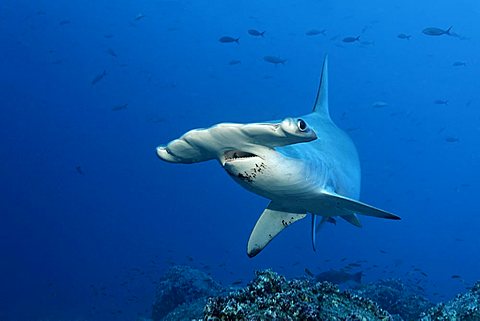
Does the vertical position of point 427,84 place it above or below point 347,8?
below

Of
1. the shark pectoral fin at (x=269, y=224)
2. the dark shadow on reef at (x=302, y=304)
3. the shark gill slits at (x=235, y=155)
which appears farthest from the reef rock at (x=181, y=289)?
the shark gill slits at (x=235, y=155)

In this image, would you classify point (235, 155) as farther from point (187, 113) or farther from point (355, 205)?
point (187, 113)

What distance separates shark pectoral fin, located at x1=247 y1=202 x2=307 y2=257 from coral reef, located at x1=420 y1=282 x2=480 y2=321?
1825 millimetres

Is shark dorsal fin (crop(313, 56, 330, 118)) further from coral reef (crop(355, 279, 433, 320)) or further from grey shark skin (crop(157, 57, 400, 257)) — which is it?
coral reef (crop(355, 279, 433, 320))

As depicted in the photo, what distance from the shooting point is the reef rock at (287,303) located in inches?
97.6

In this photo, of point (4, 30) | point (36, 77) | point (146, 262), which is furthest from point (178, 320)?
point (36, 77)

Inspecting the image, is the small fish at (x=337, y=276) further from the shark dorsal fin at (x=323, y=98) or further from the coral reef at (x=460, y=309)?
the coral reef at (x=460, y=309)

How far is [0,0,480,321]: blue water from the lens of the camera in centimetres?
6650

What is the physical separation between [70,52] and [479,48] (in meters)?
72.7

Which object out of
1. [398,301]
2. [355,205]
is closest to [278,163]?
[355,205]

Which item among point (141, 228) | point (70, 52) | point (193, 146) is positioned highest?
point (193, 146)

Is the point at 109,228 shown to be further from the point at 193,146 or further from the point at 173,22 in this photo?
the point at 193,146

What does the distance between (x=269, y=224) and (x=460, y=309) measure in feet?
7.36

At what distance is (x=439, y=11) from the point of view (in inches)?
2830
